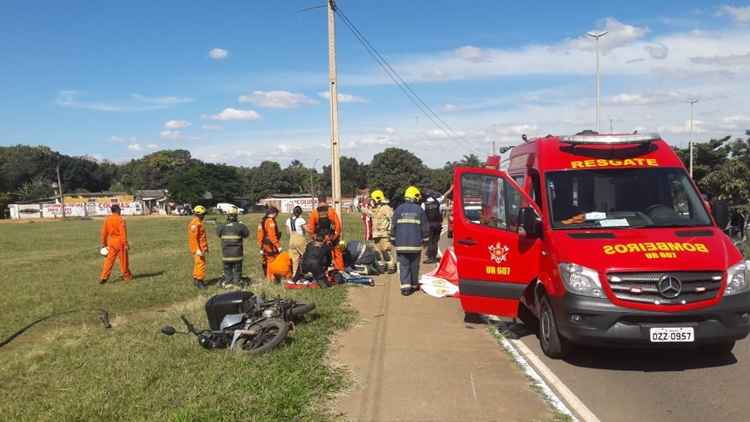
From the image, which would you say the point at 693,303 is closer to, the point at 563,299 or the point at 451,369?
the point at 563,299

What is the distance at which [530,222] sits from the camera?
6.31 m

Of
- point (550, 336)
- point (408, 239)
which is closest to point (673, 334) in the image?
point (550, 336)

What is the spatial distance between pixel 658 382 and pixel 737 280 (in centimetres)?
121

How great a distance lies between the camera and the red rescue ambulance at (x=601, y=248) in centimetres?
547

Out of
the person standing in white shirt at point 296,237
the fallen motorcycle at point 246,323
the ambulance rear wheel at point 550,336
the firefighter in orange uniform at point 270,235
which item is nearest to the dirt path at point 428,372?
the ambulance rear wheel at point 550,336

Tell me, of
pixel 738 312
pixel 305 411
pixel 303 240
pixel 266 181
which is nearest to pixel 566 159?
pixel 738 312

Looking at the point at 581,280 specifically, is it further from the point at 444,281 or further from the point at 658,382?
the point at 444,281

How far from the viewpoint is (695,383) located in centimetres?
551

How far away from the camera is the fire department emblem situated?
22.7 ft

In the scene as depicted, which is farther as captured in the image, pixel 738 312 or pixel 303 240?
pixel 303 240

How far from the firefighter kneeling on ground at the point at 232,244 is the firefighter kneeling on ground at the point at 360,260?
2.18 metres

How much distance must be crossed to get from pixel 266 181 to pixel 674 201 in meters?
124

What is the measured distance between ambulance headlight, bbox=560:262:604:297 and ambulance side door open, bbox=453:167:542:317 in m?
0.72

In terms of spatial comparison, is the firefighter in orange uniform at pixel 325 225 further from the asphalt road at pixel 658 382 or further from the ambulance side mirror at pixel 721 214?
the ambulance side mirror at pixel 721 214
